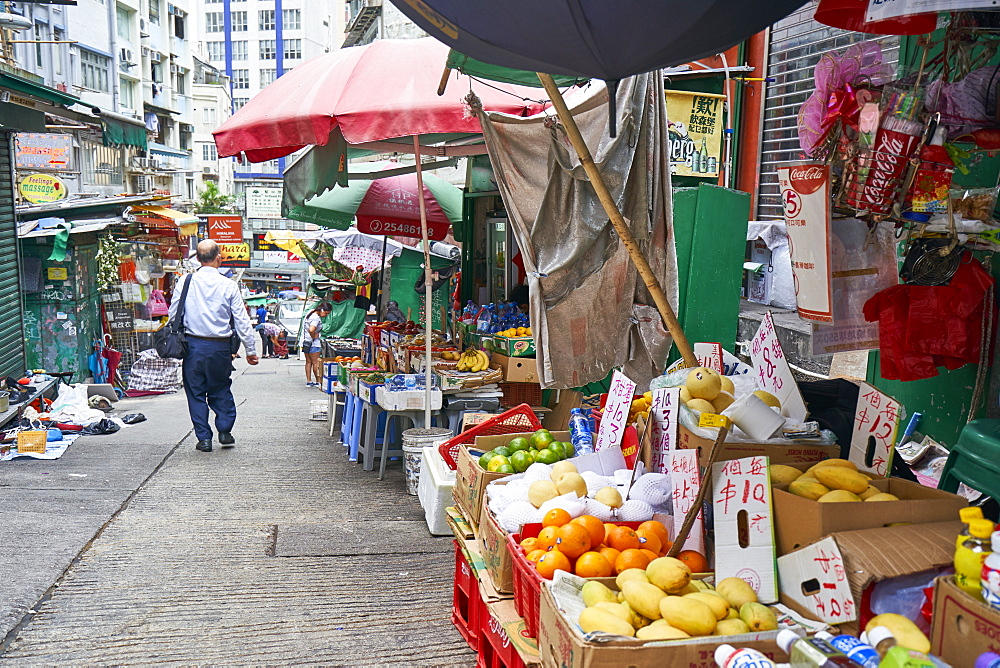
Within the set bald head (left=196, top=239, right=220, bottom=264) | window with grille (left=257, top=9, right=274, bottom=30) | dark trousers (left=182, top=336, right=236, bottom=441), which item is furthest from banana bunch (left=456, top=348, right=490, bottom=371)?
window with grille (left=257, top=9, right=274, bottom=30)

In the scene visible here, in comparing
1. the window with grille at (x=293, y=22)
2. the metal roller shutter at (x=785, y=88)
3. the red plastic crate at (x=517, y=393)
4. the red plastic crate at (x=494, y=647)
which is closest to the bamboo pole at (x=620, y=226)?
the red plastic crate at (x=494, y=647)

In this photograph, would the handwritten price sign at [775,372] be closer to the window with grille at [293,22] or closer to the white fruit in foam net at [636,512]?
the white fruit in foam net at [636,512]

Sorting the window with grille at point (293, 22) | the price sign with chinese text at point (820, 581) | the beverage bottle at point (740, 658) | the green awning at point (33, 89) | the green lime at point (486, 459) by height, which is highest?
the window with grille at point (293, 22)

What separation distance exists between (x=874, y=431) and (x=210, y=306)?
22.3ft

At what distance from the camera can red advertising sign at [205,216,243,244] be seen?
1473 inches

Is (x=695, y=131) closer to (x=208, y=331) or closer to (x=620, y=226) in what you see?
(x=620, y=226)

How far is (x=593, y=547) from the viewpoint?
3.24 meters

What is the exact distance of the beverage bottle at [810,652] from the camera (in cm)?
196

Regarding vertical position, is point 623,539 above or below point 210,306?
below

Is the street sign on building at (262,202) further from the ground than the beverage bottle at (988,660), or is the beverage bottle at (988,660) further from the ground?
the street sign on building at (262,202)

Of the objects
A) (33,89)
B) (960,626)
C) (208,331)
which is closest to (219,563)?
(208,331)

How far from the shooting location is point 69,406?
10.3 metres

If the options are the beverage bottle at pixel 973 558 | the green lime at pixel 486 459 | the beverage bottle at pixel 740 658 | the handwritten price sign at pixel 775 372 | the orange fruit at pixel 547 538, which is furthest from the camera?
the green lime at pixel 486 459

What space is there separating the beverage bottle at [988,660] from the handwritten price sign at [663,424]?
61.3 inches
